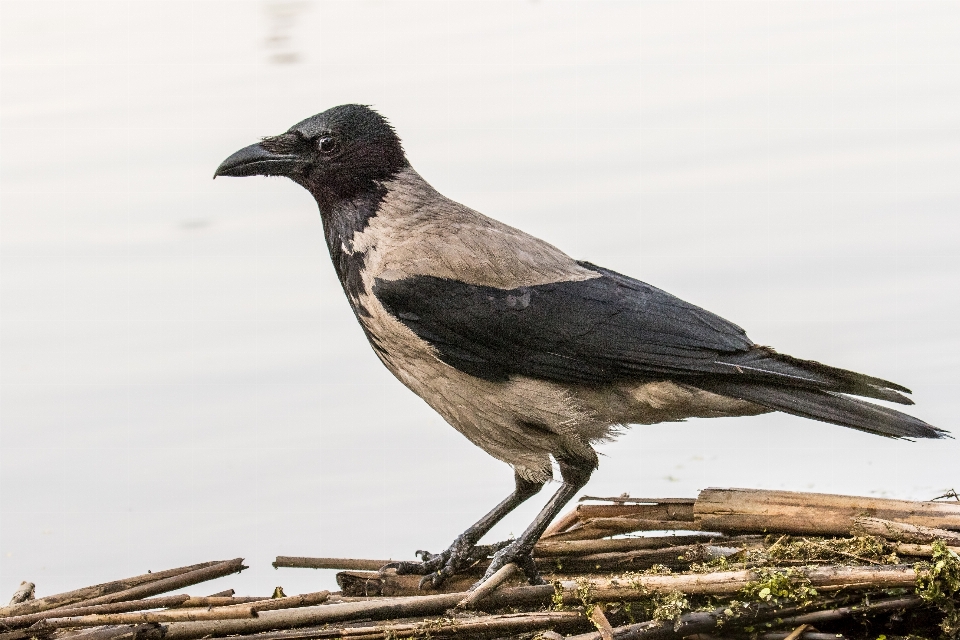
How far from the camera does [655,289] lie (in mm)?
5070

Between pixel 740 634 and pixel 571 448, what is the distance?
1.21m

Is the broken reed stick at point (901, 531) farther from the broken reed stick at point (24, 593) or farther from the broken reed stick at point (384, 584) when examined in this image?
the broken reed stick at point (24, 593)

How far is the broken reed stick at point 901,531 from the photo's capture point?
14.0 feet

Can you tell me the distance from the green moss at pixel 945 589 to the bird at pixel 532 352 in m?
0.59

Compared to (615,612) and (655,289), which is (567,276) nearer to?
(655,289)

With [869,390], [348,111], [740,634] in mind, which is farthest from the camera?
[348,111]

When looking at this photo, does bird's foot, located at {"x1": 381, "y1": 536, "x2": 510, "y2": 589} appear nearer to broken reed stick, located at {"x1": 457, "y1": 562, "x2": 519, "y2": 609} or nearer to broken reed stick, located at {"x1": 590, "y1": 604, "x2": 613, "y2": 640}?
broken reed stick, located at {"x1": 457, "y1": 562, "x2": 519, "y2": 609}

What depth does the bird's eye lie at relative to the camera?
5.38 m

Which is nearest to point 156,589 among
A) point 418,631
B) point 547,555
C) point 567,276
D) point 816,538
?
point 418,631

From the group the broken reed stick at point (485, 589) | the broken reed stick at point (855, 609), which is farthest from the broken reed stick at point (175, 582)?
the broken reed stick at point (855, 609)

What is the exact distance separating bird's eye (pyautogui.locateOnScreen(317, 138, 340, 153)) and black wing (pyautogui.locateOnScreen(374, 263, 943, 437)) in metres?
0.68

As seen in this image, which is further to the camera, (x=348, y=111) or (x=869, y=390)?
(x=348, y=111)

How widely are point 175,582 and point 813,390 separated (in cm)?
231

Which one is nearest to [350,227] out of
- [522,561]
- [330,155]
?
[330,155]
